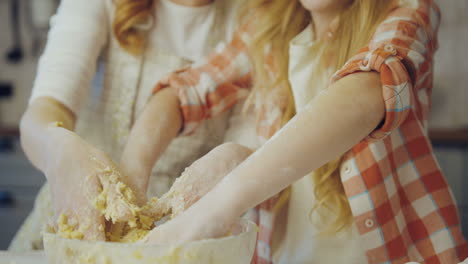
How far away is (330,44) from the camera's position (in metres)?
0.57

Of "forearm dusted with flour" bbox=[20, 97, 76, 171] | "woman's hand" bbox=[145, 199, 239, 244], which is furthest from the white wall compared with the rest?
"woman's hand" bbox=[145, 199, 239, 244]

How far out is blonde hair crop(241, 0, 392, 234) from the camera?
1.79 feet

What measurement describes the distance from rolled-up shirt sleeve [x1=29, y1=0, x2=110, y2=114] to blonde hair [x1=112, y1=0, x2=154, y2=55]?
30 millimetres

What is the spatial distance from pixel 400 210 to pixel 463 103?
129 centimetres

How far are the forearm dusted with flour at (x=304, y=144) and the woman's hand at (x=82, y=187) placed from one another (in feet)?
0.27

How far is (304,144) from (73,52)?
0.42 m

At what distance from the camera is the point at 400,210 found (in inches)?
21.6

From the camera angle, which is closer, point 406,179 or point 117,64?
point 406,179

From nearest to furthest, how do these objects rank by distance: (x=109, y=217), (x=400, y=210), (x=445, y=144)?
(x=109, y=217), (x=400, y=210), (x=445, y=144)

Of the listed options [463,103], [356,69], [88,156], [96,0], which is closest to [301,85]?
[356,69]

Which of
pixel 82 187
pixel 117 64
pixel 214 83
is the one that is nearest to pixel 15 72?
pixel 117 64

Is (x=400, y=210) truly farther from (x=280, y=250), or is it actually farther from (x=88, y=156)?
(x=88, y=156)

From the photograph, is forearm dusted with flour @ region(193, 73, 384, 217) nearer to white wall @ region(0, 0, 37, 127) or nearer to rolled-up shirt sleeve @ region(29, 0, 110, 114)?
rolled-up shirt sleeve @ region(29, 0, 110, 114)

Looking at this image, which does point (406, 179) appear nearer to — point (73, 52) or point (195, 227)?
point (195, 227)
